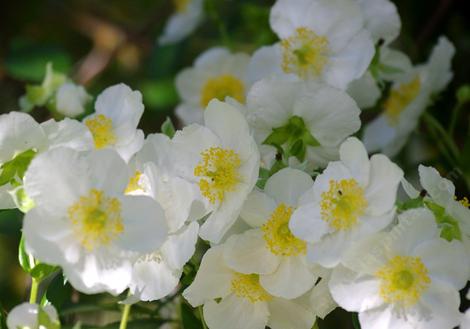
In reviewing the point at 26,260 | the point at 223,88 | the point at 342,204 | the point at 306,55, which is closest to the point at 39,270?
the point at 26,260

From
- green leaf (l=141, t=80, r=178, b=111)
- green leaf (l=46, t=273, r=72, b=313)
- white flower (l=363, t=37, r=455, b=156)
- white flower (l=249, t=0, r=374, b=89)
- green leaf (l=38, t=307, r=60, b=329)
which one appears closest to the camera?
green leaf (l=38, t=307, r=60, b=329)

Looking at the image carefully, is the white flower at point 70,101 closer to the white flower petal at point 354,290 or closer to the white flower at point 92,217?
the white flower at point 92,217

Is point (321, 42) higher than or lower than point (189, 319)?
higher

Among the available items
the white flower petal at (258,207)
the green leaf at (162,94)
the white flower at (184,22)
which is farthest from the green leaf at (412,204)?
the green leaf at (162,94)

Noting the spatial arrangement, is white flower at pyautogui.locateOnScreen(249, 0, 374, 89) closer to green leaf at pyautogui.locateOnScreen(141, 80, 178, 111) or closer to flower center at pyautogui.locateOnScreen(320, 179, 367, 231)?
flower center at pyautogui.locateOnScreen(320, 179, 367, 231)

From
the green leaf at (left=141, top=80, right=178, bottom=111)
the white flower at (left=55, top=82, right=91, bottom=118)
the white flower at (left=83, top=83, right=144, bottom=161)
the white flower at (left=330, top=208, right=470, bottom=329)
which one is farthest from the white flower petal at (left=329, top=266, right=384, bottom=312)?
the green leaf at (left=141, top=80, right=178, bottom=111)

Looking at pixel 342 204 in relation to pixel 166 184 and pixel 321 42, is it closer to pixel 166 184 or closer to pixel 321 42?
pixel 166 184

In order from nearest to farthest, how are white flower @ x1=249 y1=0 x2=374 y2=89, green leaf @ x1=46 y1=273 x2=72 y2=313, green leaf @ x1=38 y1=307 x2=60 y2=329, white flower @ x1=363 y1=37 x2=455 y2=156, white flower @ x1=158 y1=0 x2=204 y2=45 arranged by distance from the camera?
green leaf @ x1=38 y1=307 x2=60 y2=329 < green leaf @ x1=46 y1=273 x2=72 y2=313 < white flower @ x1=249 y1=0 x2=374 y2=89 < white flower @ x1=363 y1=37 x2=455 y2=156 < white flower @ x1=158 y1=0 x2=204 y2=45
